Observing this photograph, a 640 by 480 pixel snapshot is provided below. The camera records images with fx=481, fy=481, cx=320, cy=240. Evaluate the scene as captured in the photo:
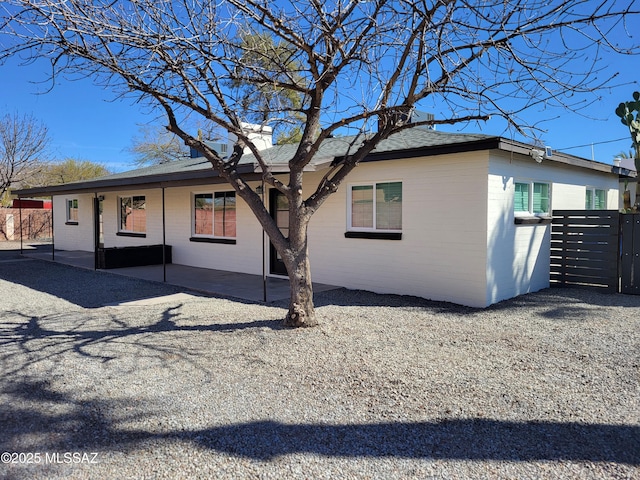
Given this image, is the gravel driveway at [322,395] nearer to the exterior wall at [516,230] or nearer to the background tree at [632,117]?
A: the exterior wall at [516,230]

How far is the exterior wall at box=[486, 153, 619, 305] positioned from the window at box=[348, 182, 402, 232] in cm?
178

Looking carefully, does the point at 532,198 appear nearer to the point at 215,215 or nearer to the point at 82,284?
the point at 215,215

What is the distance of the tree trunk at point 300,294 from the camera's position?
6.27m

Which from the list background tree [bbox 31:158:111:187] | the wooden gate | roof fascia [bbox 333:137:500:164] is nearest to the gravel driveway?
the wooden gate

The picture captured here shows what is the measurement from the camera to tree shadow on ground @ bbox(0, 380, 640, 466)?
3.17 meters

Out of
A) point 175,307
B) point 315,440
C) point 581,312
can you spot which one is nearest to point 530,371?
point 315,440

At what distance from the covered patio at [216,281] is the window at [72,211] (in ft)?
16.7

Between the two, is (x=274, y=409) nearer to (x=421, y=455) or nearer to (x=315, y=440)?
(x=315, y=440)

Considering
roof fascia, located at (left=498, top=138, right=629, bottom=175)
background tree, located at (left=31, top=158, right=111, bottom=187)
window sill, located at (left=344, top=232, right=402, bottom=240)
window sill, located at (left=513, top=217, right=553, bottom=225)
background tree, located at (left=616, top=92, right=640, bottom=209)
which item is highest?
background tree, located at (left=31, top=158, right=111, bottom=187)

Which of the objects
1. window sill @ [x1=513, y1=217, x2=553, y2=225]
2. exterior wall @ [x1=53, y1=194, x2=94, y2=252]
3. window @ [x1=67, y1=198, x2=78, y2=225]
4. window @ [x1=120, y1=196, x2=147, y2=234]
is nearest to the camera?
window sill @ [x1=513, y1=217, x2=553, y2=225]

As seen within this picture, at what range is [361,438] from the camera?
11.1 ft

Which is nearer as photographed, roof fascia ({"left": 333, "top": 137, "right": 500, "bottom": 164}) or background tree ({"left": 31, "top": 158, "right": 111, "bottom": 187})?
roof fascia ({"left": 333, "top": 137, "right": 500, "bottom": 164})

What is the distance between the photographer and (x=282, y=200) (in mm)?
A: 11375

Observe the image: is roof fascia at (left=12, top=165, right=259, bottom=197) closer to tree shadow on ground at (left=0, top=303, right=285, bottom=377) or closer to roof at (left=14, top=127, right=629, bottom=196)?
roof at (left=14, top=127, right=629, bottom=196)
